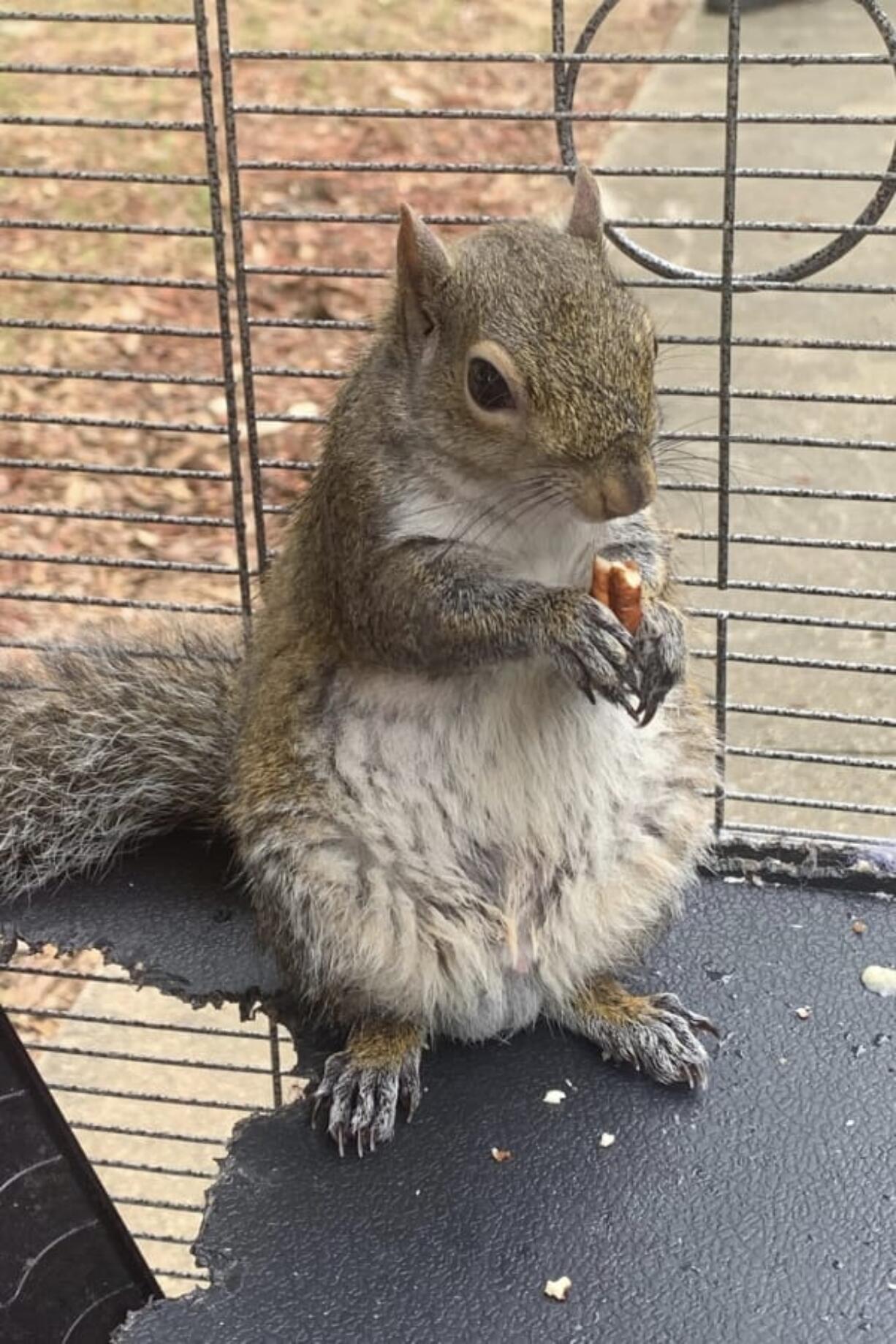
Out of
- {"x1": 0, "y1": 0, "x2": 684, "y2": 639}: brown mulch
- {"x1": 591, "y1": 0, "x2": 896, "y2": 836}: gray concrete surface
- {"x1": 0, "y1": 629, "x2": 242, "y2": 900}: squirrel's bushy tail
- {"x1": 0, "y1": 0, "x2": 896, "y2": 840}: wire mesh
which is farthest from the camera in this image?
{"x1": 0, "y1": 0, "x2": 684, "y2": 639}: brown mulch

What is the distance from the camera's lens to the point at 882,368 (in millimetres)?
4055

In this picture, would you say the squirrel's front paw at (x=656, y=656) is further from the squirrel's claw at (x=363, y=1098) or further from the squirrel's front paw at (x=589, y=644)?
the squirrel's claw at (x=363, y=1098)

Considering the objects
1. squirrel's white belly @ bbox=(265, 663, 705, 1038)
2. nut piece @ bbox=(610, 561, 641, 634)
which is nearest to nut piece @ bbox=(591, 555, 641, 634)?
nut piece @ bbox=(610, 561, 641, 634)

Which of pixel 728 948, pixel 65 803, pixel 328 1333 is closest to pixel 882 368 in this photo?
pixel 728 948

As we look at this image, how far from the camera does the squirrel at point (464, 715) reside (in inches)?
56.1

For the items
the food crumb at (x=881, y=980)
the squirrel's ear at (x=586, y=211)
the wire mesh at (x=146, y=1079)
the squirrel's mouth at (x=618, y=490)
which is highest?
the squirrel's ear at (x=586, y=211)

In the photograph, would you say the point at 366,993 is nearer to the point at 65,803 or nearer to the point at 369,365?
the point at 65,803

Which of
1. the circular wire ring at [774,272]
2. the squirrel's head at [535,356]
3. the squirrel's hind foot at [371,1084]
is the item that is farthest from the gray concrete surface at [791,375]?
the squirrel's hind foot at [371,1084]

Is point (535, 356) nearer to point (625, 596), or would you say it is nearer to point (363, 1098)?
point (625, 596)

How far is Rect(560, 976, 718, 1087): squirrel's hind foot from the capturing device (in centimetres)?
Result: 174

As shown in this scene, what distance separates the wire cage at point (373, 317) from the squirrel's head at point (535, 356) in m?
0.19

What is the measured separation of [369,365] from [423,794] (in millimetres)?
424

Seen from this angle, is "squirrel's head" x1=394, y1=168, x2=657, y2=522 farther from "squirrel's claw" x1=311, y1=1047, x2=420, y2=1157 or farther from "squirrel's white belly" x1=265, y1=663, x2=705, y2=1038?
"squirrel's claw" x1=311, y1=1047, x2=420, y2=1157

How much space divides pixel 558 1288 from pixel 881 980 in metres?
0.55
